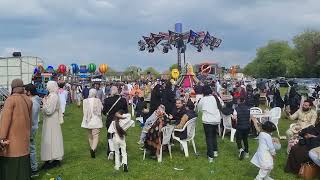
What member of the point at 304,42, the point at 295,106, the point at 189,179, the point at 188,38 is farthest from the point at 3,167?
the point at 304,42

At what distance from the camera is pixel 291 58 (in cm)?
8300

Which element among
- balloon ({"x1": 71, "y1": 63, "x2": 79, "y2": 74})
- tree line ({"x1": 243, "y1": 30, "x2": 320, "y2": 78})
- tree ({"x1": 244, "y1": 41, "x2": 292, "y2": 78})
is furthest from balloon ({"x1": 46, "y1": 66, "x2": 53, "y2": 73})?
tree ({"x1": 244, "y1": 41, "x2": 292, "y2": 78})

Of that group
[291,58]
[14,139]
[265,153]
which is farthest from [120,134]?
[291,58]

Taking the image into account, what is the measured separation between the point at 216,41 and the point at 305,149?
29.5 meters

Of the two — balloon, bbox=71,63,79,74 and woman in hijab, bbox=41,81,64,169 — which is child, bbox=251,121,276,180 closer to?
woman in hijab, bbox=41,81,64,169

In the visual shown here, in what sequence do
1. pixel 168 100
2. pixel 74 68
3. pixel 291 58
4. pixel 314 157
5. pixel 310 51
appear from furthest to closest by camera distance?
pixel 291 58
pixel 310 51
pixel 74 68
pixel 168 100
pixel 314 157

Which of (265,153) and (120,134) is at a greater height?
(120,134)

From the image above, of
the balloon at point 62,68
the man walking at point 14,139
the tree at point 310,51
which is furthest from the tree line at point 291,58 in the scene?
the man walking at point 14,139

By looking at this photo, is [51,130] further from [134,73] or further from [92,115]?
[134,73]

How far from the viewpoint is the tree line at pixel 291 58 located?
72.1 m

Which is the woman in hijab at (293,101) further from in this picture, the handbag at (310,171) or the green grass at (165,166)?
the handbag at (310,171)

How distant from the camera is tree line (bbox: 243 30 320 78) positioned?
7212cm

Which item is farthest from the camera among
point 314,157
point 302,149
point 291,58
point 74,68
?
point 291,58

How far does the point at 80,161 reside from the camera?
9.77 metres
